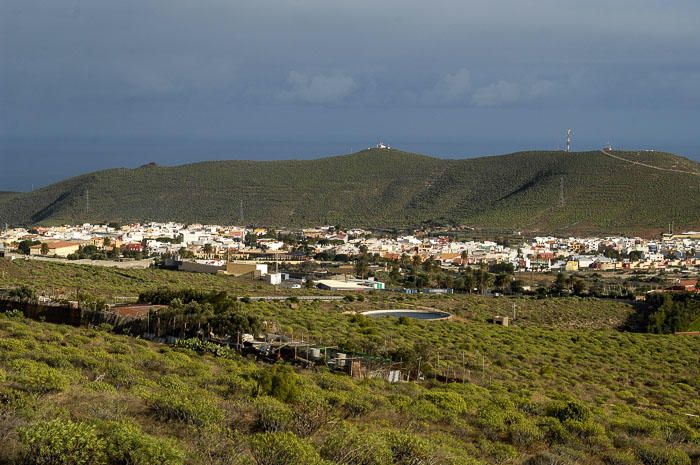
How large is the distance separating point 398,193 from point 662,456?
114 meters

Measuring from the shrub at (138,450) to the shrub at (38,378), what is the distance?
220 cm

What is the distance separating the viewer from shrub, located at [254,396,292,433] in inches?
376

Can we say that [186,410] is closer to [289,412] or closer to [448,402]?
[289,412]

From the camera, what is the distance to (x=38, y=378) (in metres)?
10.2

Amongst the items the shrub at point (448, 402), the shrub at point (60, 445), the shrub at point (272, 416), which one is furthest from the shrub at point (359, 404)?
the shrub at point (60, 445)

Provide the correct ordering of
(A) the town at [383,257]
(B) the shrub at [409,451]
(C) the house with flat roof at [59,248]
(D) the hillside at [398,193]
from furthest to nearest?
(D) the hillside at [398,193], (C) the house with flat roof at [59,248], (A) the town at [383,257], (B) the shrub at [409,451]

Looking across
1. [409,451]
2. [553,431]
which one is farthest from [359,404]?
[409,451]

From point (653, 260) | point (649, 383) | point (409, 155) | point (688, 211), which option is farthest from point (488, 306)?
point (409, 155)

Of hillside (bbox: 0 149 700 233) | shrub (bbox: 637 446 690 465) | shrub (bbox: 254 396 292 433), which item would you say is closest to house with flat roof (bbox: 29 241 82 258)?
hillside (bbox: 0 149 700 233)

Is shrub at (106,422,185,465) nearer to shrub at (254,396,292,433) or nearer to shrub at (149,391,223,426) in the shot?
shrub at (149,391,223,426)

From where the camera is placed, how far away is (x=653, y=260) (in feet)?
236

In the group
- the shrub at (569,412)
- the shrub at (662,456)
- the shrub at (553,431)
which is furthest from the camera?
the shrub at (569,412)

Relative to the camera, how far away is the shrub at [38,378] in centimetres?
991

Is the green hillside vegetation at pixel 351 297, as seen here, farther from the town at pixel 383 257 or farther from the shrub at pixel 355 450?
the shrub at pixel 355 450
